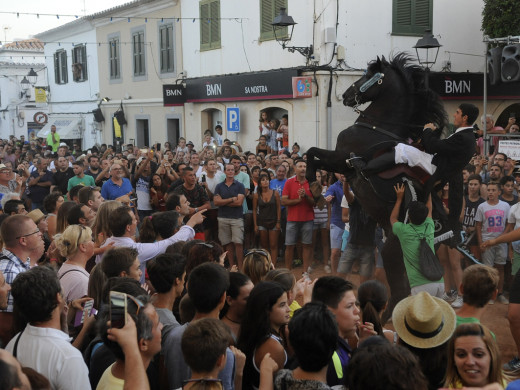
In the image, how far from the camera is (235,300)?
398 cm

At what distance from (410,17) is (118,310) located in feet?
47.0

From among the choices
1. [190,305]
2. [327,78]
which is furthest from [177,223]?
[327,78]

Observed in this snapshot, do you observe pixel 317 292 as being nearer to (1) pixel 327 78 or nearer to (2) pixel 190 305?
(2) pixel 190 305

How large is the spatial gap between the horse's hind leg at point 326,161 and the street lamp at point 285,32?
7.34 metres

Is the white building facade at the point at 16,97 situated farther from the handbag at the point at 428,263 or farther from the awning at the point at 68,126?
the handbag at the point at 428,263

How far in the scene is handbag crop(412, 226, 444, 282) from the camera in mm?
5832

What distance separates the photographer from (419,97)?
7039 millimetres

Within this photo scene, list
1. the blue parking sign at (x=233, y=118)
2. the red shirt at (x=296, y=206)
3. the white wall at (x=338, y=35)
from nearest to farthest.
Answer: the red shirt at (x=296, y=206) < the white wall at (x=338, y=35) < the blue parking sign at (x=233, y=118)

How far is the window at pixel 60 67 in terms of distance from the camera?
28078 millimetres

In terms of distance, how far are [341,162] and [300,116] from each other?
28.5ft

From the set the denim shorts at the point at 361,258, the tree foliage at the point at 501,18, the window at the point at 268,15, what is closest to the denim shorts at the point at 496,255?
the denim shorts at the point at 361,258

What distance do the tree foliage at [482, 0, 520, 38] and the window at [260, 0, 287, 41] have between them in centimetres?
517

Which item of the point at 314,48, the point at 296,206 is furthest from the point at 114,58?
the point at 296,206

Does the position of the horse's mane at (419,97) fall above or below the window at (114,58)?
below
